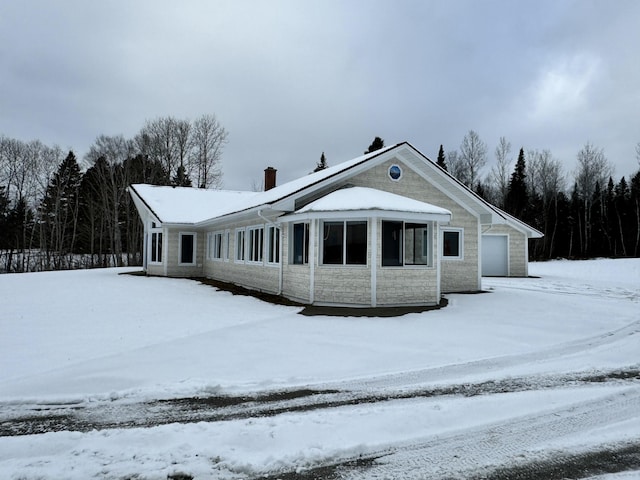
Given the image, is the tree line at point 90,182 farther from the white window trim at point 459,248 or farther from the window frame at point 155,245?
the white window trim at point 459,248

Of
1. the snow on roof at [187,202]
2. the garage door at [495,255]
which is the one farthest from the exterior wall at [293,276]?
the garage door at [495,255]

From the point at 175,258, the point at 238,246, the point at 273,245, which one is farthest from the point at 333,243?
the point at 175,258

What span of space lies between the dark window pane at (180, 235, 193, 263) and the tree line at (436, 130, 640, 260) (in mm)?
32107

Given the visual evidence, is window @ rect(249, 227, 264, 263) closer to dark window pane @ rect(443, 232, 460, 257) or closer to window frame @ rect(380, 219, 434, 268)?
window frame @ rect(380, 219, 434, 268)

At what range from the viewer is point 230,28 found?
56.2ft

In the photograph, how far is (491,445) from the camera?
3633 millimetres

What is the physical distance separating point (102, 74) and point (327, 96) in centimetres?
1203

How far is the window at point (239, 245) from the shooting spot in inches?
661

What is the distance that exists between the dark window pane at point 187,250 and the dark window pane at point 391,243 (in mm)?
13054

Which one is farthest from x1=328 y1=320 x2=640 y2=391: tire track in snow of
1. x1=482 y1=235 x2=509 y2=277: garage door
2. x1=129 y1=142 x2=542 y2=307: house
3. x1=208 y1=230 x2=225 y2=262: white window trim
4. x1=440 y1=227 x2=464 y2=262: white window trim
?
x1=482 y1=235 x2=509 y2=277: garage door

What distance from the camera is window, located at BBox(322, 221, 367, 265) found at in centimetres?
1133

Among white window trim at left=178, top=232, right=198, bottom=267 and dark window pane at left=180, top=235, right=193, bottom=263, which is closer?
white window trim at left=178, top=232, right=198, bottom=267

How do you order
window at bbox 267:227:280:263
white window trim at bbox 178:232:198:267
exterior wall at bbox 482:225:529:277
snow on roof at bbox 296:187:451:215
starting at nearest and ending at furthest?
snow on roof at bbox 296:187:451:215
window at bbox 267:227:280:263
white window trim at bbox 178:232:198:267
exterior wall at bbox 482:225:529:277

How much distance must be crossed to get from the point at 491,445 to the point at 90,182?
43.1m
